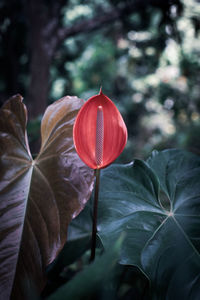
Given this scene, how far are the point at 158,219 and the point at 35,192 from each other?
25 centimetres

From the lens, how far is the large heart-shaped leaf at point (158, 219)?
0.38 metres

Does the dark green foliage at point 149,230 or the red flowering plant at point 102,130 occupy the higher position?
the red flowering plant at point 102,130

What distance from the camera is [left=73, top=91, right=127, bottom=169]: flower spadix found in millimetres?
379

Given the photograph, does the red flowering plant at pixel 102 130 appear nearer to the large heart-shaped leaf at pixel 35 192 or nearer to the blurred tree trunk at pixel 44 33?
the large heart-shaped leaf at pixel 35 192

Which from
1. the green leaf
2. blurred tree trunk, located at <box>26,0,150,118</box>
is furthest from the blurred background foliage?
the green leaf

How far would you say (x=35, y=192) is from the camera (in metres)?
0.43

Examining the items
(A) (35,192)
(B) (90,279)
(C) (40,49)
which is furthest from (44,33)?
(B) (90,279)

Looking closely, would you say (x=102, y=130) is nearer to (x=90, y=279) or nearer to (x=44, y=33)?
(x=90, y=279)

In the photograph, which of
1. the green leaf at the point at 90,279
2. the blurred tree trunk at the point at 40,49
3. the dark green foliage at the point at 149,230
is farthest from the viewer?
the blurred tree trunk at the point at 40,49

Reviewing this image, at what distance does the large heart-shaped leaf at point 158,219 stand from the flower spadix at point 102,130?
121 mm

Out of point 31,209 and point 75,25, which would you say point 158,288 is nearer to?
point 31,209

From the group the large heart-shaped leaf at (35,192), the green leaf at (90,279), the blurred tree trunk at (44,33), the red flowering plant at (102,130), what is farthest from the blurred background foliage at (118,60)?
the green leaf at (90,279)

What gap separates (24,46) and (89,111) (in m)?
3.61

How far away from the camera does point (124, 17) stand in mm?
2383
